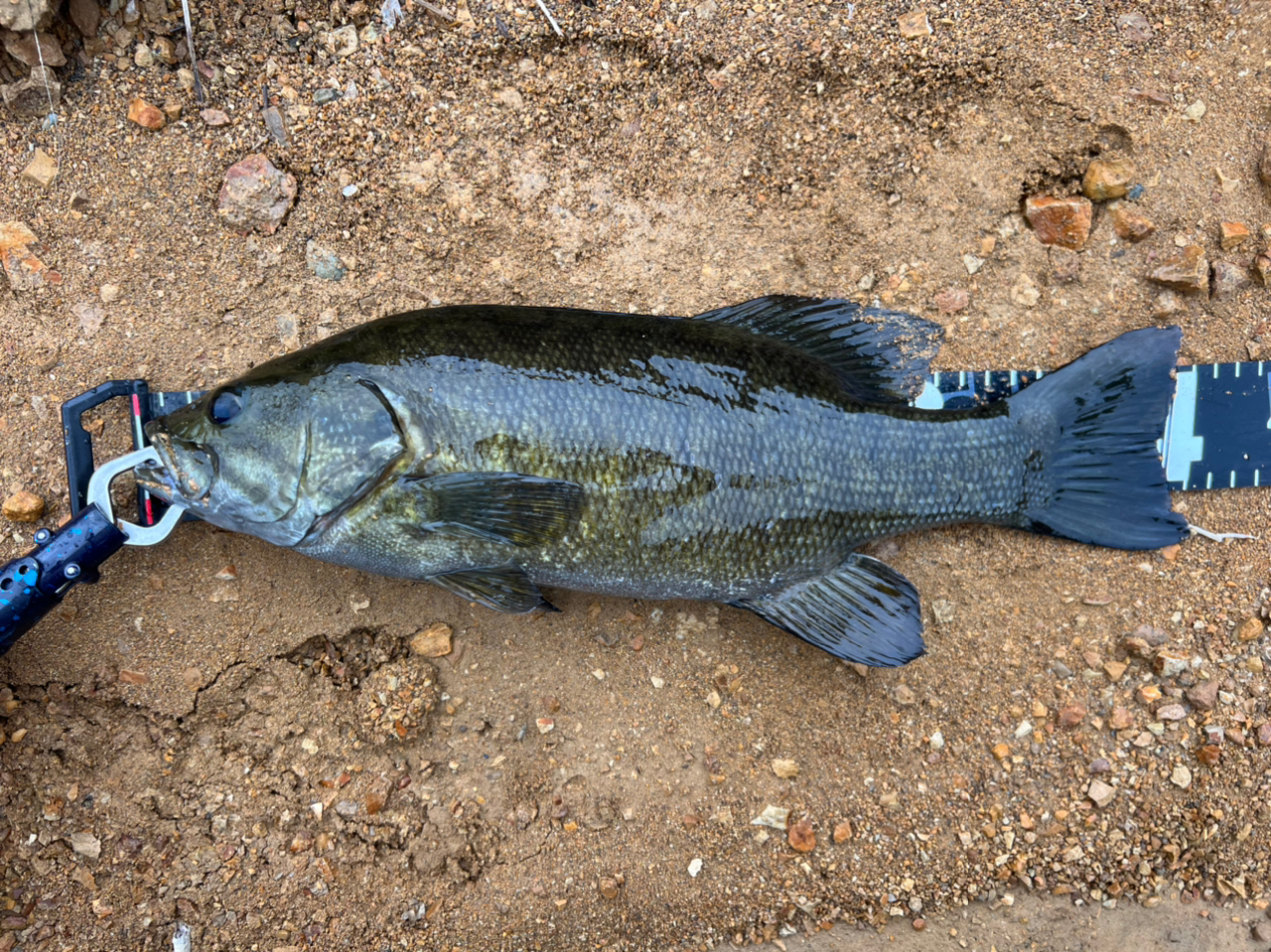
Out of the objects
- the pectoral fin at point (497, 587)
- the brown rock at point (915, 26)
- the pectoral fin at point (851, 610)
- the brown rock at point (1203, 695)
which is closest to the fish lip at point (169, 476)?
the pectoral fin at point (497, 587)

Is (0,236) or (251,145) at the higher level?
(251,145)

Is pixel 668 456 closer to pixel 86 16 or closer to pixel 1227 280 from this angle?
pixel 1227 280

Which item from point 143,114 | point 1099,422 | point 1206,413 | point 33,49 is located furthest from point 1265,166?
point 33,49

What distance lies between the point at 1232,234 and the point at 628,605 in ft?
8.70

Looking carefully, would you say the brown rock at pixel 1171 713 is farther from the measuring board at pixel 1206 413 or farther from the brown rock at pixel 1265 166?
the brown rock at pixel 1265 166

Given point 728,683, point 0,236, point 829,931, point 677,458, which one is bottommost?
point 829,931

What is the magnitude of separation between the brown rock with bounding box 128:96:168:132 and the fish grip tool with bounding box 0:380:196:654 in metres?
0.95

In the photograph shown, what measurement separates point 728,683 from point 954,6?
8.71 feet

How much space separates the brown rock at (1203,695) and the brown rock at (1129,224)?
1680 mm

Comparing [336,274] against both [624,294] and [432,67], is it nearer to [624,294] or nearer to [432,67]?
[432,67]

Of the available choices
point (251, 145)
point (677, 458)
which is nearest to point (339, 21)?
point (251, 145)

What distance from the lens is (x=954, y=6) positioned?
2840mm

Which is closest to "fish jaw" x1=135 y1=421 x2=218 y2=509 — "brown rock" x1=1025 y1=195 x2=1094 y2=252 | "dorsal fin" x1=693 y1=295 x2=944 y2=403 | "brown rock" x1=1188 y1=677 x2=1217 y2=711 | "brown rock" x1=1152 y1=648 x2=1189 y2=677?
"dorsal fin" x1=693 y1=295 x2=944 y2=403

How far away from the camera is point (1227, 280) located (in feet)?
9.45
